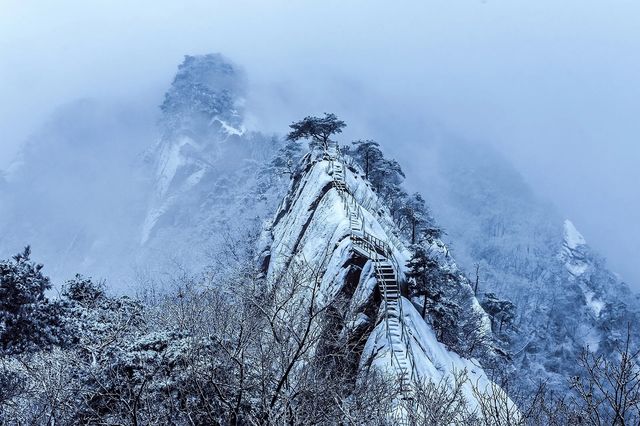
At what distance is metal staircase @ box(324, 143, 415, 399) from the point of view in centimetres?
1712

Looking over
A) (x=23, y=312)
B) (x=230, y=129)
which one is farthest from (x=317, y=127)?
(x=230, y=129)

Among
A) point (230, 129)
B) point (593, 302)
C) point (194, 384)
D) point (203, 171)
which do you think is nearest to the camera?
point (194, 384)

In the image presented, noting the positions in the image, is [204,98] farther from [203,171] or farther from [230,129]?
[203,171]

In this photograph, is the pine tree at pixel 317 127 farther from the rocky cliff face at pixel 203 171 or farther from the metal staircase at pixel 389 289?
the rocky cliff face at pixel 203 171

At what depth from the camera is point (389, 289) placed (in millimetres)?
20781

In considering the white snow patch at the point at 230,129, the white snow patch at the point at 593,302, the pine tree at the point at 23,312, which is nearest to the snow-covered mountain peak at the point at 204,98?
the white snow patch at the point at 230,129

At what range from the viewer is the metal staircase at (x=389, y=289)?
56.2 feet

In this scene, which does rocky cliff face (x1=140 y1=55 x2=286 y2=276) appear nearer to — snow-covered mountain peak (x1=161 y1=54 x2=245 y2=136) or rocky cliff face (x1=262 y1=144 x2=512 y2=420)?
snow-covered mountain peak (x1=161 y1=54 x2=245 y2=136)

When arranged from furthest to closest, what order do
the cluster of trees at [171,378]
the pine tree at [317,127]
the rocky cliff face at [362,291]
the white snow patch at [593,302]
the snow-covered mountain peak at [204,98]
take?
1. the snow-covered mountain peak at [204,98]
2. the white snow patch at [593,302]
3. the pine tree at [317,127]
4. the rocky cliff face at [362,291]
5. the cluster of trees at [171,378]

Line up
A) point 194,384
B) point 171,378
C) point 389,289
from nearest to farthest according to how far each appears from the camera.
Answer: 1. point 194,384
2. point 171,378
3. point 389,289

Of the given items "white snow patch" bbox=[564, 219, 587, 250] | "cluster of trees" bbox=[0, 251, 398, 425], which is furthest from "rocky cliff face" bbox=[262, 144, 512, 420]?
"white snow patch" bbox=[564, 219, 587, 250]

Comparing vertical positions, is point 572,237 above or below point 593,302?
above

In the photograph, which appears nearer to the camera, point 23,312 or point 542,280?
point 23,312

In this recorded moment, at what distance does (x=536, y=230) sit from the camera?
154250 mm
